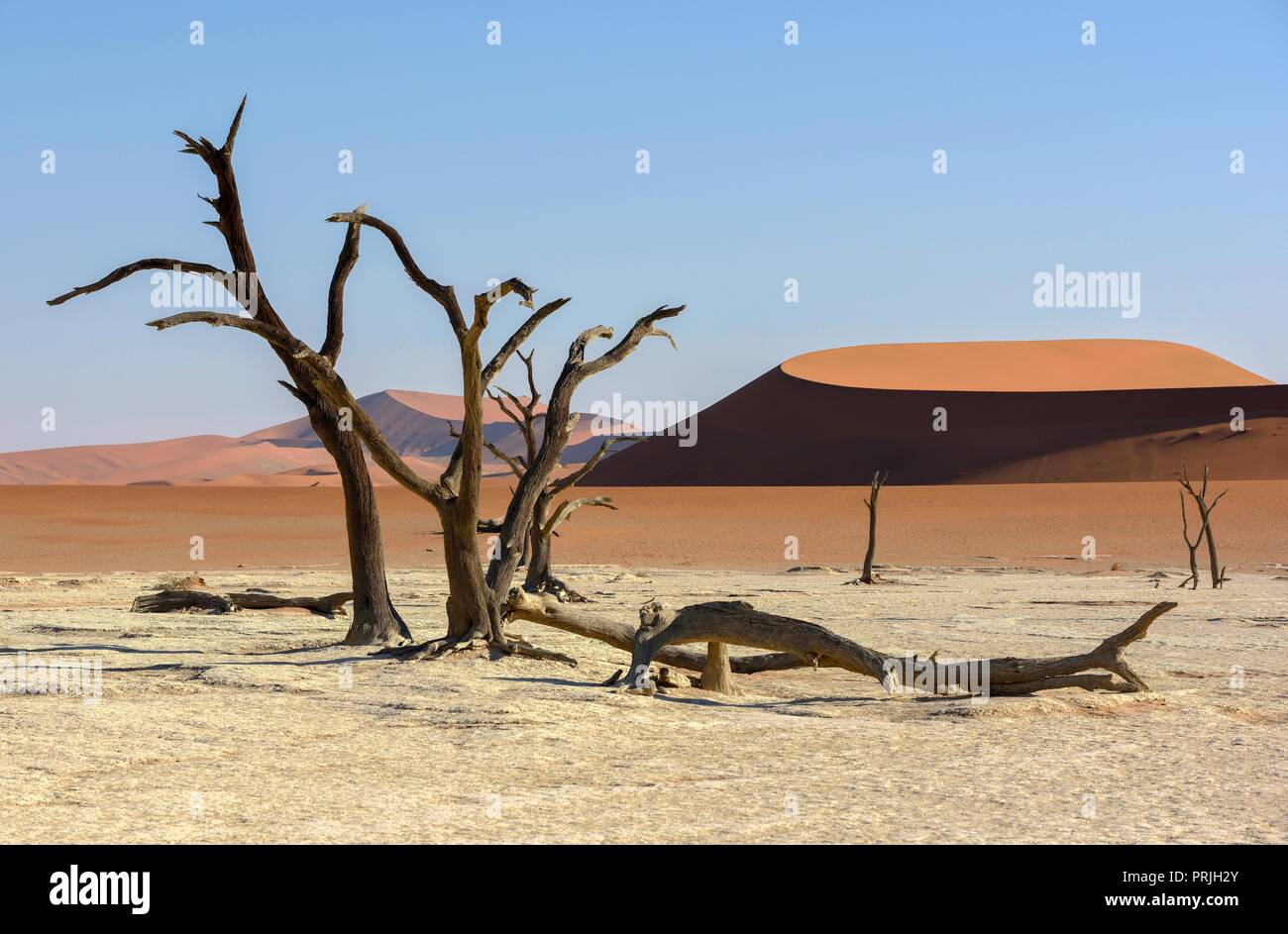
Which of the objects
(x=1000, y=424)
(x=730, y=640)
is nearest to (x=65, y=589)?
(x=730, y=640)

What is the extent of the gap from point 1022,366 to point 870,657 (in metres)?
101

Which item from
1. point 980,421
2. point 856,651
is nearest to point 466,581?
point 856,651

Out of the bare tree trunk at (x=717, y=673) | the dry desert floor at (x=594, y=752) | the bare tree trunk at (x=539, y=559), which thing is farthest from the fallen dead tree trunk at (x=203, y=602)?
the bare tree trunk at (x=717, y=673)

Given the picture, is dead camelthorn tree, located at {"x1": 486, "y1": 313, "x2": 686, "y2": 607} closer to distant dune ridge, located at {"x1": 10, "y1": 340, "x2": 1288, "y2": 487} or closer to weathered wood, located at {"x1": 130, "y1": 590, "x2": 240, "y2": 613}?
weathered wood, located at {"x1": 130, "y1": 590, "x2": 240, "y2": 613}

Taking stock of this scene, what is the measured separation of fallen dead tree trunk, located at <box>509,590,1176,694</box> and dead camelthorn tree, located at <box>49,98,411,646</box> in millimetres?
3279

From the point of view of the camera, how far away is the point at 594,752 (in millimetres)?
7188

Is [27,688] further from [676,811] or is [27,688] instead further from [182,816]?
[676,811]

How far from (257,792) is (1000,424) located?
7467cm

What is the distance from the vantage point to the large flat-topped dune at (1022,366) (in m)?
98.7

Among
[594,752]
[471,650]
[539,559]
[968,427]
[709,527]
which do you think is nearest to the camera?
→ [594,752]

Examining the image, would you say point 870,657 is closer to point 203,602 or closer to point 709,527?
point 203,602

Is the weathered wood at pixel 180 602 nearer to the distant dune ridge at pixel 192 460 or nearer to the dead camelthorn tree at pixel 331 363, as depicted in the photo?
the dead camelthorn tree at pixel 331 363

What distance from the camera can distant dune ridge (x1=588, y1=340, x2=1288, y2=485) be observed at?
65.7m

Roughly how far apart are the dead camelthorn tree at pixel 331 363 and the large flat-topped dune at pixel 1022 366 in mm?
81036
